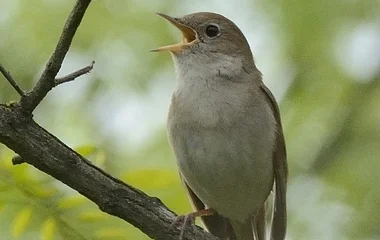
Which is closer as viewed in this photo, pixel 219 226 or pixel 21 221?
pixel 21 221

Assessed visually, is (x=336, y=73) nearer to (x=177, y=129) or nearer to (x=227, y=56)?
(x=227, y=56)

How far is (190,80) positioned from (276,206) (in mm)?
1092

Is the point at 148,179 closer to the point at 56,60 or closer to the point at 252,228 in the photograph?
the point at 56,60

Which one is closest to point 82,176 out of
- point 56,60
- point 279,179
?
point 56,60

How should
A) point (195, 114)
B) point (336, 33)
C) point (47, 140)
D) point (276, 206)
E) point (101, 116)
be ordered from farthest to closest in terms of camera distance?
point (336, 33) → point (101, 116) → point (276, 206) → point (195, 114) → point (47, 140)

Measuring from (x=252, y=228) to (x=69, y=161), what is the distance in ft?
7.23

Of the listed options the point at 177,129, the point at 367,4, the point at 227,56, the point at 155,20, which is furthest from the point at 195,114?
the point at 367,4

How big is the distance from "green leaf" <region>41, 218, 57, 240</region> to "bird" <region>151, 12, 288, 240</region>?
103 cm

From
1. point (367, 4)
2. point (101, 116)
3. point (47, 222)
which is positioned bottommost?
point (47, 222)

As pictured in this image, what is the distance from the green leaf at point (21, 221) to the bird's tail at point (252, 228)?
6.87 ft

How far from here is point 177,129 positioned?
4.81 metres

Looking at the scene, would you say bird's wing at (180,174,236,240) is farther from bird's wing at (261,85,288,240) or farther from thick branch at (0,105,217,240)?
thick branch at (0,105,217,240)

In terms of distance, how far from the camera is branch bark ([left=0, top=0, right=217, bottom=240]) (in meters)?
3.43

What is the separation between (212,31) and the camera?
5449 millimetres
